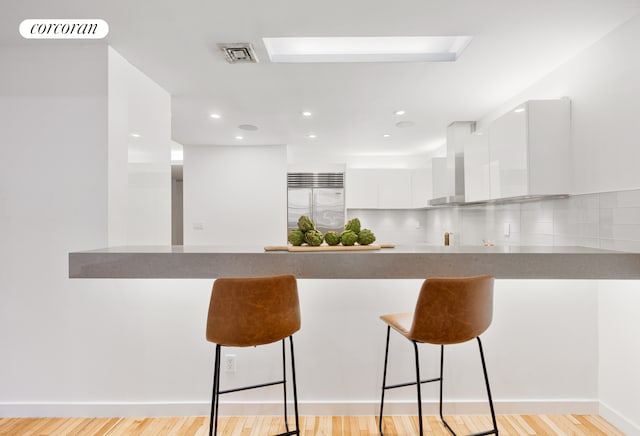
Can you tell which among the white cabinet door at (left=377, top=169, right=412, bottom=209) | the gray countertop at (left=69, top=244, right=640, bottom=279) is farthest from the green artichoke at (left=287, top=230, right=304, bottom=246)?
the white cabinet door at (left=377, top=169, right=412, bottom=209)

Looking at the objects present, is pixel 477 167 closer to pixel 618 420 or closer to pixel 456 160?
pixel 456 160

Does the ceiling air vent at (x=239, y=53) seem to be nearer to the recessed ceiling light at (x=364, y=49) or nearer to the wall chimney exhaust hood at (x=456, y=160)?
the recessed ceiling light at (x=364, y=49)

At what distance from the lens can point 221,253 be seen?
1808mm

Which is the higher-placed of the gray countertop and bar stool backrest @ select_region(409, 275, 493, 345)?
the gray countertop

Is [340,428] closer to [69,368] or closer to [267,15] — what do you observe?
[69,368]

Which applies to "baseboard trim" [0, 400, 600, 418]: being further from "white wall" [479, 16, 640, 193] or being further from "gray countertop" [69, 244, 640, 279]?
"white wall" [479, 16, 640, 193]

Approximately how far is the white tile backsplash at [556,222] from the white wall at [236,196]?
8.64 feet

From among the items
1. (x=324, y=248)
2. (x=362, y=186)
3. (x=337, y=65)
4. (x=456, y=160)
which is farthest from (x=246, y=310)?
(x=362, y=186)

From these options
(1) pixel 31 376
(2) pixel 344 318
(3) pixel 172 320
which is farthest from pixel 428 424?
(1) pixel 31 376

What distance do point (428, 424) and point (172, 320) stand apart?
1.67 metres

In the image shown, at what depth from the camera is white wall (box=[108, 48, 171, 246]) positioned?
2330 mm

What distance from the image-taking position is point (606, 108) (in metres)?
2.12

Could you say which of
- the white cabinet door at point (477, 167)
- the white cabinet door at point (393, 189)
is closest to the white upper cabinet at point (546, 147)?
the white cabinet door at point (477, 167)

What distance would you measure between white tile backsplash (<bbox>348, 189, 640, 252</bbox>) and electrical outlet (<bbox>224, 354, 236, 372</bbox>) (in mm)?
2387
